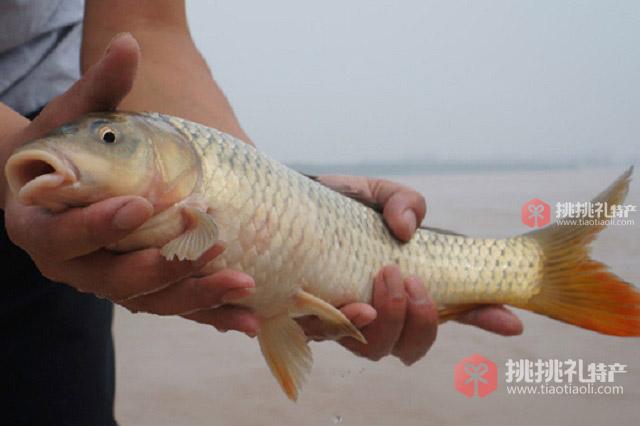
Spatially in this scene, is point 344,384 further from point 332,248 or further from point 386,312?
point 332,248

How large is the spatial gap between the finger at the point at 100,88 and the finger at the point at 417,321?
0.78 meters

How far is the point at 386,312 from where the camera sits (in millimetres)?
1534

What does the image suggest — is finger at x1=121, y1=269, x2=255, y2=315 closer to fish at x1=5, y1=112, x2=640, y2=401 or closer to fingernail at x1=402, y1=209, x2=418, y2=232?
fish at x1=5, y1=112, x2=640, y2=401

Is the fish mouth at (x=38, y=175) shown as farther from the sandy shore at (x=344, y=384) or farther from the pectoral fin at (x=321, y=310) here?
the sandy shore at (x=344, y=384)

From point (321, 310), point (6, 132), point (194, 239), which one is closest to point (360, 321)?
point (321, 310)

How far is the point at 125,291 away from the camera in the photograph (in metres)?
1.07

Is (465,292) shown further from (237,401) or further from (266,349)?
(237,401)

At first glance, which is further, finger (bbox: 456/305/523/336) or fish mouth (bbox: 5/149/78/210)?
finger (bbox: 456/305/523/336)

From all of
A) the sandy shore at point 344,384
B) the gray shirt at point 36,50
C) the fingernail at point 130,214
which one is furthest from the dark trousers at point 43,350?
the sandy shore at point 344,384

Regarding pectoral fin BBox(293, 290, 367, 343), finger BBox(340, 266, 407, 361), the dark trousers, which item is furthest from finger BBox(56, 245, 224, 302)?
finger BBox(340, 266, 407, 361)

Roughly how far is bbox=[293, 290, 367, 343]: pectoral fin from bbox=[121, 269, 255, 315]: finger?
8.5 inches

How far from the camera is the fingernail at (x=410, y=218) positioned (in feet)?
5.24

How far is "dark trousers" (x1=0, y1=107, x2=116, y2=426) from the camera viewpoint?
1452mm

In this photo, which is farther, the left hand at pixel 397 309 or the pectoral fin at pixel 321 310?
the left hand at pixel 397 309
